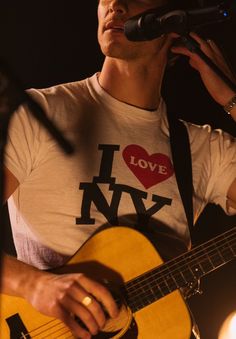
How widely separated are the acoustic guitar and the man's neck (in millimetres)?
593

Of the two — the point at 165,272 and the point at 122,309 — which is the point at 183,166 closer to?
the point at 165,272

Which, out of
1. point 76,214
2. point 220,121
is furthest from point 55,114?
point 220,121

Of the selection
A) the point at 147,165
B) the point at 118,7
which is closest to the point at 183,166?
the point at 147,165

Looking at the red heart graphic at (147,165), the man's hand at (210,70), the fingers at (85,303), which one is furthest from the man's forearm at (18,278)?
the man's hand at (210,70)

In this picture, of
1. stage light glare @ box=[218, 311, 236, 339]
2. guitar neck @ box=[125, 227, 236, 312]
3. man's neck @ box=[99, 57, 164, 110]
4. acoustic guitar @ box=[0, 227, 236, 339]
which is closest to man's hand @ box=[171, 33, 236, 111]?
man's neck @ box=[99, 57, 164, 110]

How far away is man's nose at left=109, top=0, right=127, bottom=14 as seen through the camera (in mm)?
1916

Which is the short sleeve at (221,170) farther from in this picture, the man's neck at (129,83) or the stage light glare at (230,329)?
the stage light glare at (230,329)

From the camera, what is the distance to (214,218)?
2330 millimetres

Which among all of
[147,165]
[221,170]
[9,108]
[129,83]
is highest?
[9,108]

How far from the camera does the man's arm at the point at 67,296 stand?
4.76ft

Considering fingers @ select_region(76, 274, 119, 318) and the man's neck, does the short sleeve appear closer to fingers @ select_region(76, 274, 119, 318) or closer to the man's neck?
the man's neck

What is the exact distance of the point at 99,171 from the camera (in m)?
1.78

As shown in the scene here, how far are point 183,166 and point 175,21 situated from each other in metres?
0.82

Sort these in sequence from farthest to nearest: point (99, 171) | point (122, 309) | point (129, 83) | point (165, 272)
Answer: point (129, 83)
point (99, 171)
point (165, 272)
point (122, 309)
